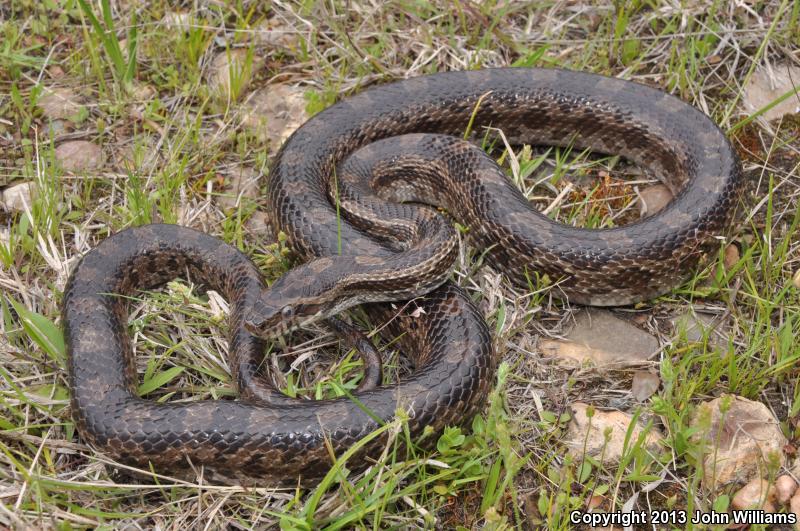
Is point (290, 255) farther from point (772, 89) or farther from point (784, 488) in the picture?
point (772, 89)

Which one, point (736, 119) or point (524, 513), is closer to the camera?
point (524, 513)

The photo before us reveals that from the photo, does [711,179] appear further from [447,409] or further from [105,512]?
[105,512]

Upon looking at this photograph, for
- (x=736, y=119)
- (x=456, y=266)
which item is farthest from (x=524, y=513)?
(x=736, y=119)

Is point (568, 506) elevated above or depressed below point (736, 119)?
below

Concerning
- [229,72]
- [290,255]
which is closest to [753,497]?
[290,255]

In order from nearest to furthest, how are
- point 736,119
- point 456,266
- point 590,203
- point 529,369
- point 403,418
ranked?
point 403,418 → point 529,369 → point 456,266 → point 590,203 → point 736,119

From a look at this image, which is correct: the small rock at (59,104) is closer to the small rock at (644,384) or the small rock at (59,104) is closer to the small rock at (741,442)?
the small rock at (644,384)

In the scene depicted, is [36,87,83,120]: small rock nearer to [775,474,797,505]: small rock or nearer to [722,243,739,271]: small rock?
[722,243,739,271]: small rock
